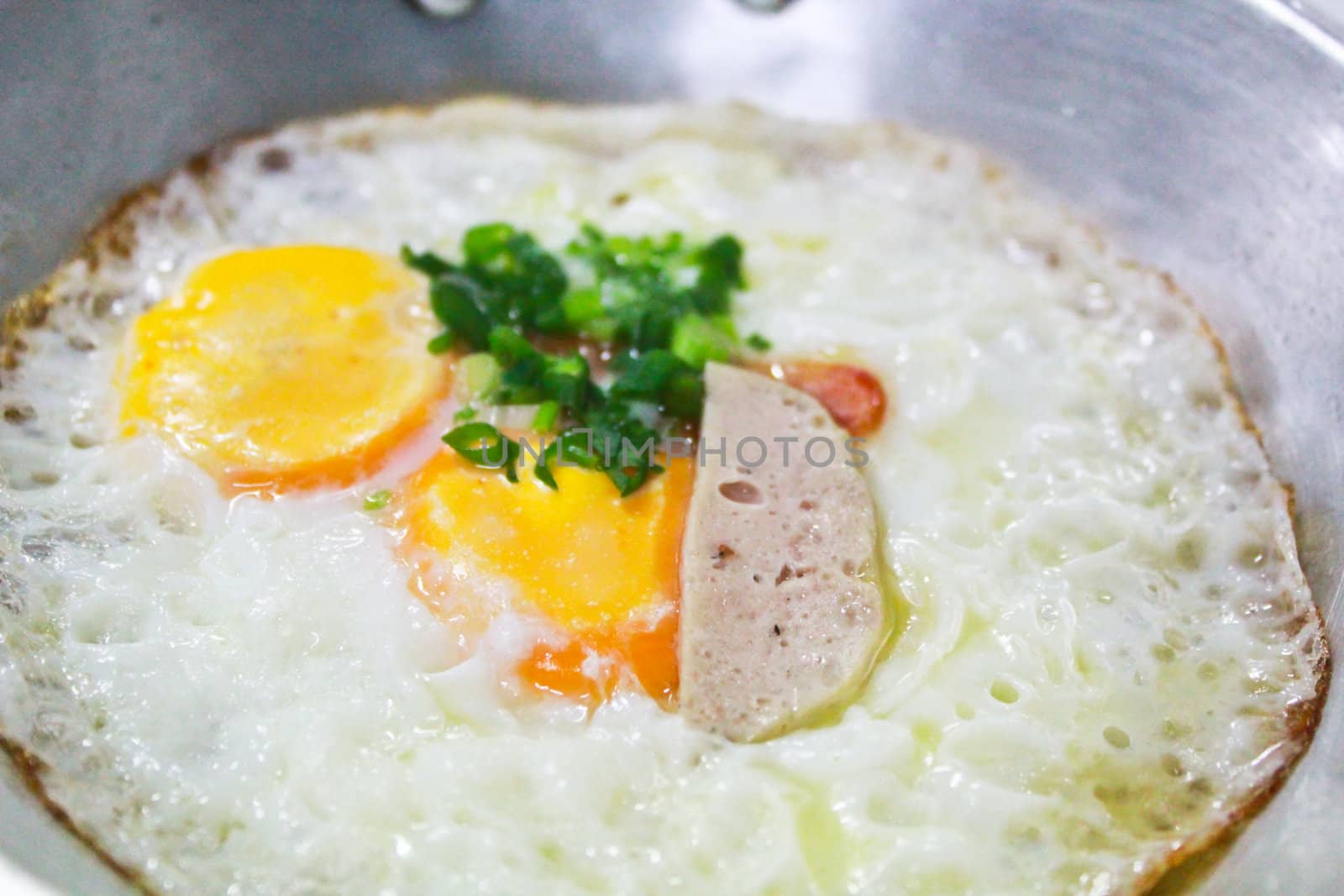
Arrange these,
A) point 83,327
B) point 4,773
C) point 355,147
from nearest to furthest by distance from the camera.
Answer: point 4,773, point 83,327, point 355,147

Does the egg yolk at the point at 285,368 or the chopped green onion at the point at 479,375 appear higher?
the chopped green onion at the point at 479,375

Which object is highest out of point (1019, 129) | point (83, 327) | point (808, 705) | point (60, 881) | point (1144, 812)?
point (1019, 129)

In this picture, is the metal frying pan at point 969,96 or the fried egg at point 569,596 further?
the metal frying pan at point 969,96

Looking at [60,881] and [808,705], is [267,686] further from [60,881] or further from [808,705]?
[808,705]

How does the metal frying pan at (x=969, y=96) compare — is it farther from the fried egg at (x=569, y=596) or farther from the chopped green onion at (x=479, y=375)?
the chopped green onion at (x=479, y=375)

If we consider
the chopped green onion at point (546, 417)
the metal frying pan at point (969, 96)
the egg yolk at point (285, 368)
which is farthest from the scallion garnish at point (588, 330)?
the metal frying pan at point (969, 96)

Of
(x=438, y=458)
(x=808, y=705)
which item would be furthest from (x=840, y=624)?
(x=438, y=458)

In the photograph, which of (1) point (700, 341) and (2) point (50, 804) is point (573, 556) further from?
(2) point (50, 804)

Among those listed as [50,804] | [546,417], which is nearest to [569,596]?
[546,417]
